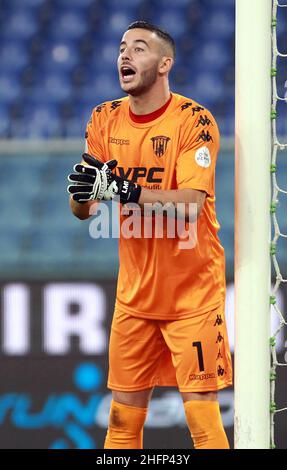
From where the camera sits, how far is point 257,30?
300 centimetres

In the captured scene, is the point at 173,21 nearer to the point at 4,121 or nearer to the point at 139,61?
the point at 4,121

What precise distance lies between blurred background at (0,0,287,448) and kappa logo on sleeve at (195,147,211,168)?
1577 millimetres

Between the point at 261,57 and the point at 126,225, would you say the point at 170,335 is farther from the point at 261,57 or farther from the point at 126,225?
the point at 261,57

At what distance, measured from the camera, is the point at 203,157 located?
3.07 m

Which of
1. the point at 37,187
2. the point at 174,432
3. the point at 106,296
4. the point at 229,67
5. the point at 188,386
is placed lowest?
the point at 174,432

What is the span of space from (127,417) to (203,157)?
83cm

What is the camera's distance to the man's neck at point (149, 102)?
3178 millimetres

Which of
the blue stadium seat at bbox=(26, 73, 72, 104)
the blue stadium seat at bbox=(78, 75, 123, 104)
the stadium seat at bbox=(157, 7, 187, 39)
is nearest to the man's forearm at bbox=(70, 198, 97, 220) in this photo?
the blue stadium seat at bbox=(78, 75, 123, 104)

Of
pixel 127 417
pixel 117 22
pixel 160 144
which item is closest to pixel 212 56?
pixel 117 22

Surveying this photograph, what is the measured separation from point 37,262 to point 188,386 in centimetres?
210

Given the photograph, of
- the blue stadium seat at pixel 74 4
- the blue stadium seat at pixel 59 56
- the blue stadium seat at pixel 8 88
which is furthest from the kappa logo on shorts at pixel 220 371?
the blue stadium seat at pixel 74 4

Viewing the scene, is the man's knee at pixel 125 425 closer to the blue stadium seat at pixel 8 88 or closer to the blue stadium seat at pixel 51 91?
the blue stadium seat at pixel 51 91

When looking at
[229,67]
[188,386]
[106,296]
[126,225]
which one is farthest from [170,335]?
[229,67]

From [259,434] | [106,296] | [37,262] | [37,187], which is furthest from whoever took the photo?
[37,187]
